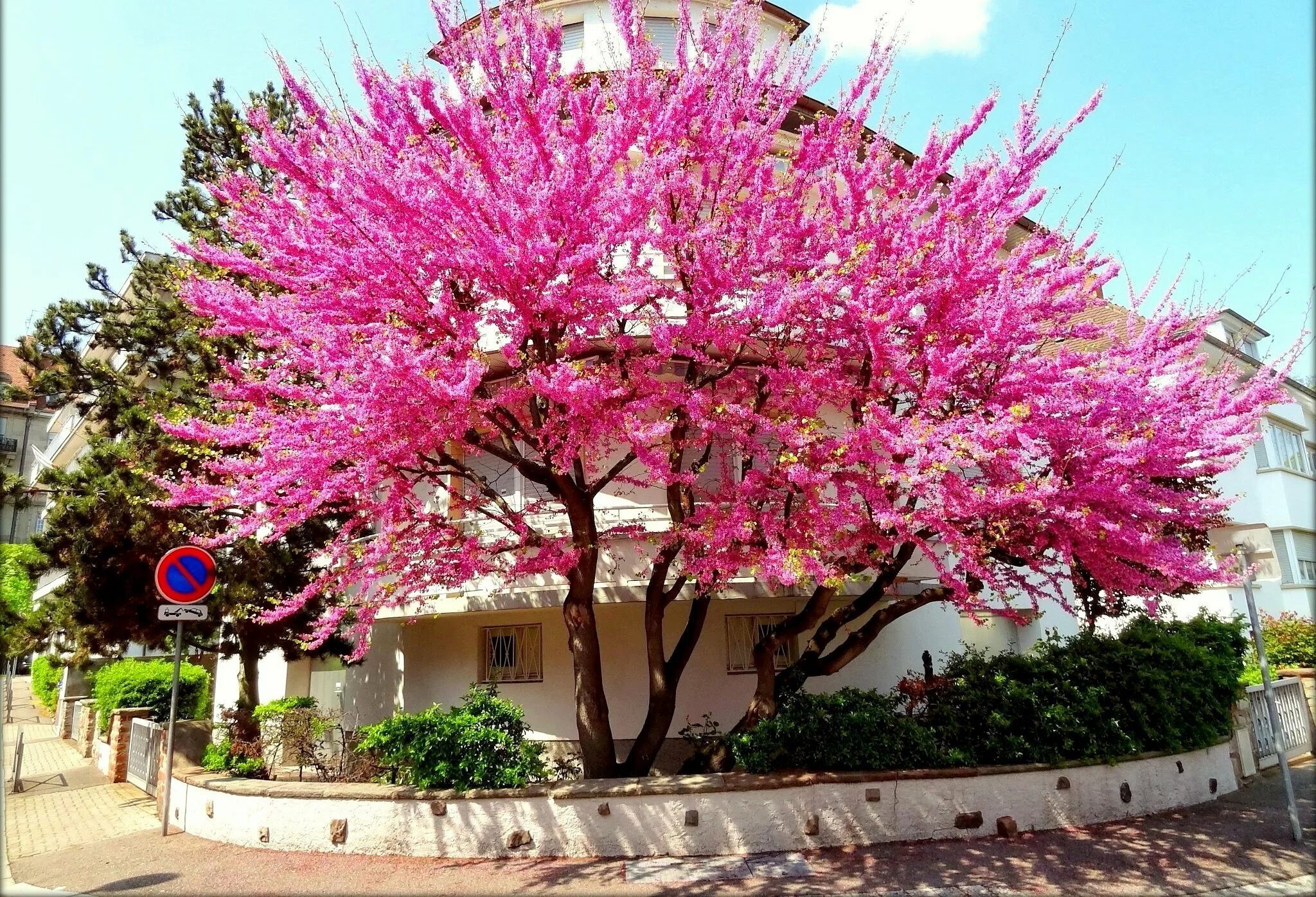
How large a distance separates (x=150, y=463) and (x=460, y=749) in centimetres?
602

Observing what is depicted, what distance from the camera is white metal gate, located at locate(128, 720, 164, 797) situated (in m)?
11.4

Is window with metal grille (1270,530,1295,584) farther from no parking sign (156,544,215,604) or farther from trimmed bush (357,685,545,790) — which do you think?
no parking sign (156,544,215,604)

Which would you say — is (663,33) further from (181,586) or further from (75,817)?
(75,817)

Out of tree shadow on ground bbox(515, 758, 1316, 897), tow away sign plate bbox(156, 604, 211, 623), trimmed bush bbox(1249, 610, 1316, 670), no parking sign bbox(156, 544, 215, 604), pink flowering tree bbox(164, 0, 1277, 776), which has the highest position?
pink flowering tree bbox(164, 0, 1277, 776)

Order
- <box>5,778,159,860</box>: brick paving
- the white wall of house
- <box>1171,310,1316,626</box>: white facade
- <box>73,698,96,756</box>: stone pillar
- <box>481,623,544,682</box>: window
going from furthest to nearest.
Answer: <box>1171,310,1316,626</box>: white facade
<box>73,698,96,756</box>: stone pillar
<box>481,623,544,682</box>: window
the white wall of house
<box>5,778,159,860</box>: brick paving

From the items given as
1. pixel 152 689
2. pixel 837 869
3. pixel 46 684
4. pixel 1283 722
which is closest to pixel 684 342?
pixel 837 869

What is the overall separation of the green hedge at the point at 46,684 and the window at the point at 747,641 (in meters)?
25.0

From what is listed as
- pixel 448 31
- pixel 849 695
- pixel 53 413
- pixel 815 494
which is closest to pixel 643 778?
pixel 849 695

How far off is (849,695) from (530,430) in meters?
4.53

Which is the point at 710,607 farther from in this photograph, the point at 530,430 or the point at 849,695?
the point at 530,430

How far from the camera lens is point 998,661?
9336 millimetres

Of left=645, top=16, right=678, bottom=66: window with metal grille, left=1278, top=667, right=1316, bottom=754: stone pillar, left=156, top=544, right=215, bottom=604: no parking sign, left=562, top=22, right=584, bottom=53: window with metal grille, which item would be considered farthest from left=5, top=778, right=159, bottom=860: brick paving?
left=1278, top=667, right=1316, bottom=754: stone pillar

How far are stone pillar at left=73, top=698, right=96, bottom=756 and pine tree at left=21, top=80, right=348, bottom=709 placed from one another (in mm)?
5347

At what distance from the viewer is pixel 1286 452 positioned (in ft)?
74.1
